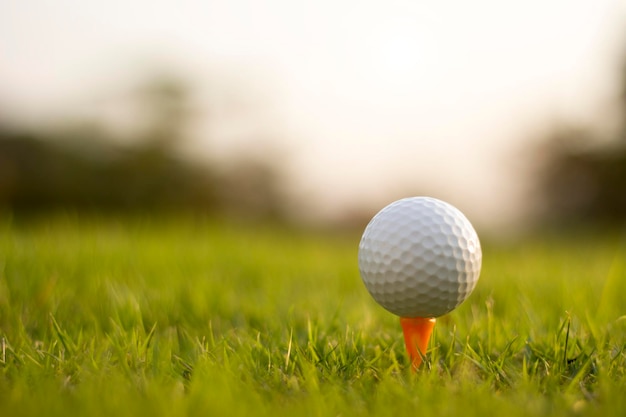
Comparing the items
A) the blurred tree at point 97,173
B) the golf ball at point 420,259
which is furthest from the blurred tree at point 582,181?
the golf ball at point 420,259

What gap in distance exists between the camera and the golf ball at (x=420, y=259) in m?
2.35

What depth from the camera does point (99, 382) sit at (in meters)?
1.96

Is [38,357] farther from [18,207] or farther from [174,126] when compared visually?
[174,126]

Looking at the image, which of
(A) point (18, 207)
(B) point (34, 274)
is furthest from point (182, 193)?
(B) point (34, 274)

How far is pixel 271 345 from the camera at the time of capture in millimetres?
2490

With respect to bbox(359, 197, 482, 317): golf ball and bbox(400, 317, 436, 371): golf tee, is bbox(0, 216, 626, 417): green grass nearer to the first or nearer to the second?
bbox(400, 317, 436, 371): golf tee

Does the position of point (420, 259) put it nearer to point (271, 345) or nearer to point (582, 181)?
point (271, 345)

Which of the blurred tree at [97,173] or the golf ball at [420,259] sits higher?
the golf ball at [420,259]

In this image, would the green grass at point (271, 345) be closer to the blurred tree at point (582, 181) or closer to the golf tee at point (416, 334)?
Answer: the golf tee at point (416, 334)

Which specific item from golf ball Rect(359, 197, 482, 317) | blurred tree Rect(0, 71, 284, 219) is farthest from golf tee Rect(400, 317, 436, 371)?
blurred tree Rect(0, 71, 284, 219)

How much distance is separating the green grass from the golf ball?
0.64 ft

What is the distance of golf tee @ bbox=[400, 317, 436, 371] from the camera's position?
7.51 feet

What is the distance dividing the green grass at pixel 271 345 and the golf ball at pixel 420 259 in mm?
194

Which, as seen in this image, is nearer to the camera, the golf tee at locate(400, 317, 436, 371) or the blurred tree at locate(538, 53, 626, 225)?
the golf tee at locate(400, 317, 436, 371)
